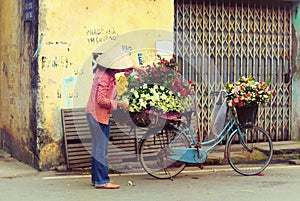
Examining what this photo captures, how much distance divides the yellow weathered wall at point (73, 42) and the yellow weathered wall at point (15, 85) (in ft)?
1.63

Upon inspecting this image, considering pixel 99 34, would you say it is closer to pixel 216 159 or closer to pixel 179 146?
pixel 179 146

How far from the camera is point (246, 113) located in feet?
29.0

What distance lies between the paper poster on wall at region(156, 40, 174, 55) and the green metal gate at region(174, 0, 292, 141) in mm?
489

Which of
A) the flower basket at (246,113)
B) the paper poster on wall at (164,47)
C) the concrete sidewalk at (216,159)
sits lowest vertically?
the concrete sidewalk at (216,159)

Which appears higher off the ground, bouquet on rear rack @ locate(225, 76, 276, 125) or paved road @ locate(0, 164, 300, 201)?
bouquet on rear rack @ locate(225, 76, 276, 125)

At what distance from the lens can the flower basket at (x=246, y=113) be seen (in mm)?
8797

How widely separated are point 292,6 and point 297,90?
162 cm

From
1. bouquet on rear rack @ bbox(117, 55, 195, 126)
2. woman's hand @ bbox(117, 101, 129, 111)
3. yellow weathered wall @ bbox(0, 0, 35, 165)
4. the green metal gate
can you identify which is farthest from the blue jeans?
the green metal gate

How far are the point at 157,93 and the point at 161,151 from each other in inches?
37.0

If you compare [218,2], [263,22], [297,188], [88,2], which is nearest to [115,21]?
[88,2]

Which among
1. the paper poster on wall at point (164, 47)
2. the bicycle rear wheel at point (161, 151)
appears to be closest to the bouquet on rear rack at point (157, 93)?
the bicycle rear wheel at point (161, 151)

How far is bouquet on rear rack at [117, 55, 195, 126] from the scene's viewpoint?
26.7ft

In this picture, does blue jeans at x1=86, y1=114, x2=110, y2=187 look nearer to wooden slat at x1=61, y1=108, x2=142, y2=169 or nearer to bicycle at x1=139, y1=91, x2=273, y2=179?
bicycle at x1=139, y1=91, x2=273, y2=179

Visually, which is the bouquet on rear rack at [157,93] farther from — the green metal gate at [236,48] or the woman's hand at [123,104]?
the green metal gate at [236,48]
